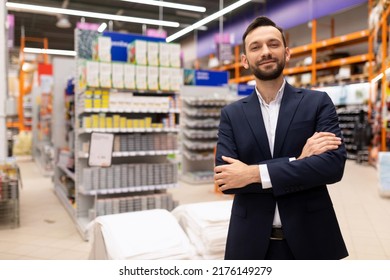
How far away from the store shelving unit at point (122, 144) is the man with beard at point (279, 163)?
9.93 feet

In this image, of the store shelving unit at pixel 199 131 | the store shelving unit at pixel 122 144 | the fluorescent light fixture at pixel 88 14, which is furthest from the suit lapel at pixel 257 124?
the store shelving unit at pixel 199 131

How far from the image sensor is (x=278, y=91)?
1.46 m

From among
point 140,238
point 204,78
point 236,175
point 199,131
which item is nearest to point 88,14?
point 140,238

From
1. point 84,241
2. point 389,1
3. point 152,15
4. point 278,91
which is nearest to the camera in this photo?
point 278,91

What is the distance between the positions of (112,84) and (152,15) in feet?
5.90

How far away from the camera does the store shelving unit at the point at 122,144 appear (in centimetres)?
433

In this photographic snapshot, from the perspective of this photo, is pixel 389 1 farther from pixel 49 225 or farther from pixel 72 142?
pixel 49 225

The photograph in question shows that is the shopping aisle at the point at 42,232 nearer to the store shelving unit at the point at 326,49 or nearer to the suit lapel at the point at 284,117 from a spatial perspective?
the suit lapel at the point at 284,117

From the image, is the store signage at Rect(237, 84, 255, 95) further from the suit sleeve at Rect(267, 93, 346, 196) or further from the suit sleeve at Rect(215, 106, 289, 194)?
the suit sleeve at Rect(267, 93, 346, 196)

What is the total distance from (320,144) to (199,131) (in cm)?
695

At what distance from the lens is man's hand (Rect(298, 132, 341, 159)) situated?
129 centimetres

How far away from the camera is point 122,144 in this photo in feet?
14.9

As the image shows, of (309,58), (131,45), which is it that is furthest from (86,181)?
(309,58)

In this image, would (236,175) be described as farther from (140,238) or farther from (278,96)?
(140,238)
